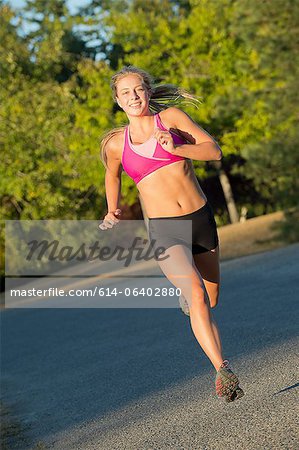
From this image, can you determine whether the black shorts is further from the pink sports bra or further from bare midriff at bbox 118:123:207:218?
the pink sports bra

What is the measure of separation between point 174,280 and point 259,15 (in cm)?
2240

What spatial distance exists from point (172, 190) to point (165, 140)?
1.44 feet

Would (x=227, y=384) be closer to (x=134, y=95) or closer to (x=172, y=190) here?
(x=172, y=190)

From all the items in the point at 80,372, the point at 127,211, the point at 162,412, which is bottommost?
the point at 127,211

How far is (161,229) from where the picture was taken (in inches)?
255

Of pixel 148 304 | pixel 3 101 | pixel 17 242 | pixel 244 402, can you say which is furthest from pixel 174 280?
pixel 3 101

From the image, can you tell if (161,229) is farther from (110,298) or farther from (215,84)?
(215,84)

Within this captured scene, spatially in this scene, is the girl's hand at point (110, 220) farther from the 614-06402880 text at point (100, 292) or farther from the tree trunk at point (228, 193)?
the tree trunk at point (228, 193)

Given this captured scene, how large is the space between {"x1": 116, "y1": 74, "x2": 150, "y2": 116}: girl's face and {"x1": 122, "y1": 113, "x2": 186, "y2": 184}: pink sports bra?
117mm

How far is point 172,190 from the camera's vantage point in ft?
21.0

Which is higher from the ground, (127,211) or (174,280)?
(174,280)

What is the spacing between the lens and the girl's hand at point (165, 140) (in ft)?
19.9

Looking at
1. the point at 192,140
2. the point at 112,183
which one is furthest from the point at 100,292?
the point at 192,140

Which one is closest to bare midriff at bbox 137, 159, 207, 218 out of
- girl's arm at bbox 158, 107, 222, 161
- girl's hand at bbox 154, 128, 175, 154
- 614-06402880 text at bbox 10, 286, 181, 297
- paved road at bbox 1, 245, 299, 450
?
girl's arm at bbox 158, 107, 222, 161
